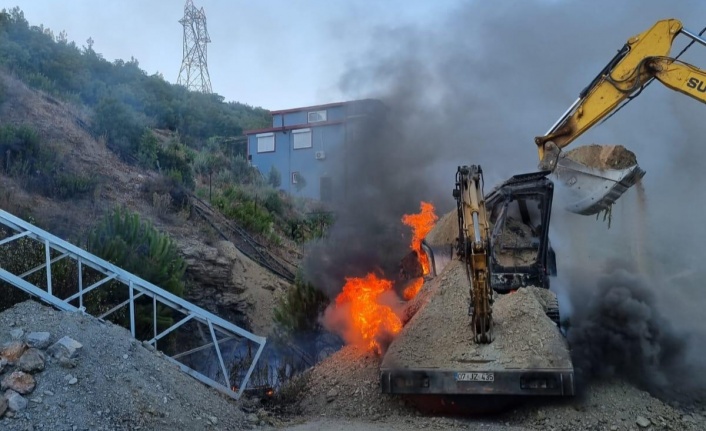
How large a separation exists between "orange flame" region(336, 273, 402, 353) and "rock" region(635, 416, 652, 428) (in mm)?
3526

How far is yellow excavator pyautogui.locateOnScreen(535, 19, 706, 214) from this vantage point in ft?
37.2

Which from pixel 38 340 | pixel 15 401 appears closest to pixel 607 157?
pixel 38 340

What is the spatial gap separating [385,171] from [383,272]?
466 centimetres

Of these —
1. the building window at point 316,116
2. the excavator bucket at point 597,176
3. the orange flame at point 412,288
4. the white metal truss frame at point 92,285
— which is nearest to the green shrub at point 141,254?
the white metal truss frame at point 92,285

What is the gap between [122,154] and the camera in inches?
829

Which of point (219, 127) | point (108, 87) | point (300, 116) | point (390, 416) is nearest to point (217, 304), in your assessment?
point (390, 416)

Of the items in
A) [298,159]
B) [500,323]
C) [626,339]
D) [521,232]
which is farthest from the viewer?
[298,159]

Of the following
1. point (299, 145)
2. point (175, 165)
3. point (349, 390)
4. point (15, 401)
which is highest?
point (299, 145)

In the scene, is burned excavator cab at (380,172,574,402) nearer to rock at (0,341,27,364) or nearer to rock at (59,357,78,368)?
rock at (59,357,78,368)

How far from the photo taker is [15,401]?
666cm

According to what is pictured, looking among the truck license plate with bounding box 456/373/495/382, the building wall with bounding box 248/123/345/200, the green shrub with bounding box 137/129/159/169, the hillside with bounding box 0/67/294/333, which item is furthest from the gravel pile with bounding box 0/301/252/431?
the building wall with bounding box 248/123/345/200

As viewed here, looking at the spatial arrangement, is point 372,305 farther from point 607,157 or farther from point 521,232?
point 607,157

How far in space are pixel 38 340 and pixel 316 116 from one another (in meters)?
28.5

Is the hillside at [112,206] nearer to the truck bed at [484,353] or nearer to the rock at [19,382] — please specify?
the rock at [19,382]
